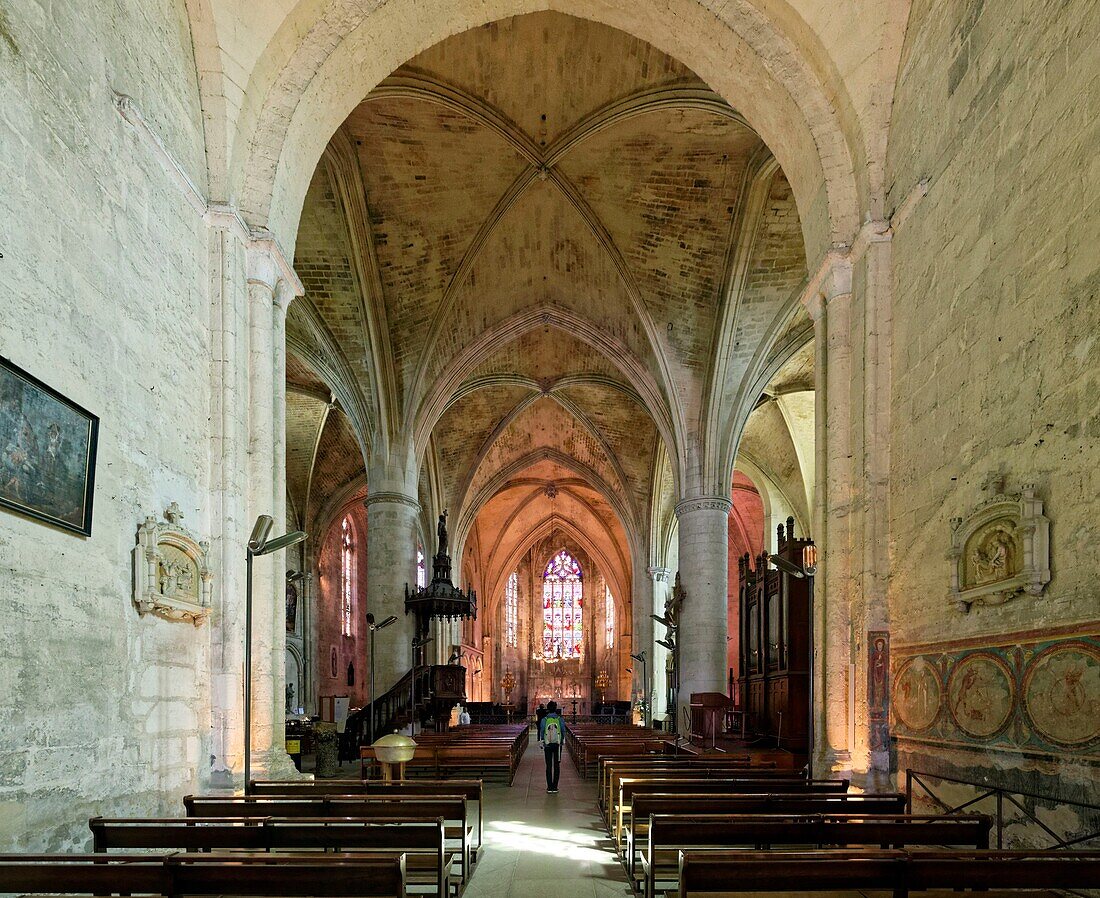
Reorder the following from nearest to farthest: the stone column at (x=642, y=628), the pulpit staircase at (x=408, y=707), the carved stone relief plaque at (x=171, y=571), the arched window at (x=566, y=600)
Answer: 1. the carved stone relief plaque at (x=171, y=571)
2. the pulpit staircase at (x=408, y=707)
3. the stone column at (x=642, y=628)
4. the arched window at (x=566, y=600)

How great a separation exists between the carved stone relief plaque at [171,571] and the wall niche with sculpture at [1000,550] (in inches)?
255

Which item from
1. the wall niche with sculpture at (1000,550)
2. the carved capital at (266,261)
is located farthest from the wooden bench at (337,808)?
the carved capital at (266,261)

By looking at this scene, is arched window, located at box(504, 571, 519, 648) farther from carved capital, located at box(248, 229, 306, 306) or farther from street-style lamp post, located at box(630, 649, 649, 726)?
carved capital, located at box(248, 229, 306, 306)

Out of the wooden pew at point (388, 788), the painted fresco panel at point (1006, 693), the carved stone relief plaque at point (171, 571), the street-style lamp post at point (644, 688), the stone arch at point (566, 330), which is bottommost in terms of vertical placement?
the street-style lamp post at point (644, 688)

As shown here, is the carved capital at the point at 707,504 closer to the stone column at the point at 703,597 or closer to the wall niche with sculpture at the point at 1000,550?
the stone column at the point at 703,597

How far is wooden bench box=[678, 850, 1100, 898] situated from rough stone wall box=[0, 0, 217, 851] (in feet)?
13.8

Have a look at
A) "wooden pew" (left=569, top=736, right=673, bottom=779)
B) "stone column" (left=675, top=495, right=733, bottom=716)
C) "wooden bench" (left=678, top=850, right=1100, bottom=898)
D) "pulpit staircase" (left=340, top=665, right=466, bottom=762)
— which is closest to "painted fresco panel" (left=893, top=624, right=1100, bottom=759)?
"wooden bench" (left=678, top=850, right=1100, bottom=898)

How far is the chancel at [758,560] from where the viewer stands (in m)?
5.59

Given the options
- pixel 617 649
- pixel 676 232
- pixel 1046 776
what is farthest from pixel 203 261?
pixel 617 649

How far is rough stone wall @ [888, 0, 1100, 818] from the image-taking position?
5.79m

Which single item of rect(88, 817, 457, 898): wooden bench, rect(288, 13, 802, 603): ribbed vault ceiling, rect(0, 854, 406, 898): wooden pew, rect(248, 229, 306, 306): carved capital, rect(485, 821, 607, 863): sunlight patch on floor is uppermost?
rect(288, 13, 802, 603): ribbed vault ceiling

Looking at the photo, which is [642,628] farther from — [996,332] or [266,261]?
[996,332]

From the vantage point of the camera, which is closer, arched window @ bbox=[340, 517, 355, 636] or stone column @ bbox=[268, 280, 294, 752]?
stone column @ bbox=[268, 280, 294, 752]

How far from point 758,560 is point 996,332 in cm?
1172
